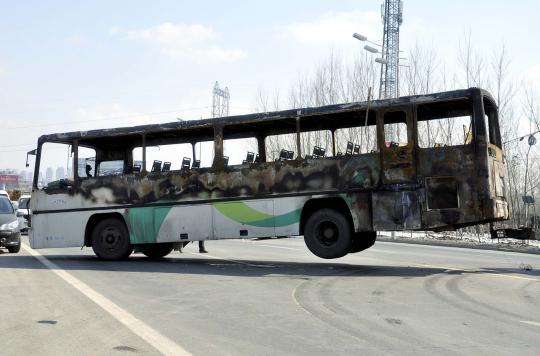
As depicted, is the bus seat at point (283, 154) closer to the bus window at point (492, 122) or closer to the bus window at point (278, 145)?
the bus window at point (278, 145)

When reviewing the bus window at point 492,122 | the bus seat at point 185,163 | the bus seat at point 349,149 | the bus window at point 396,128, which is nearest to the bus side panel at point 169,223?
the bus seat at point 185,163

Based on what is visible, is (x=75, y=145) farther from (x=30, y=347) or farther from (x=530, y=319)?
(x=530, y=319)

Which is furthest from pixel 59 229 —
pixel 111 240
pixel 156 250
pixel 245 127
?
pixel 245 127

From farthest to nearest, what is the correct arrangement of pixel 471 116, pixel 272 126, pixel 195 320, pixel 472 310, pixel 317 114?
pixel 272 126 < pixel 317 114 < pixel 471 116 < pixel 472 310 < pixel 195 320

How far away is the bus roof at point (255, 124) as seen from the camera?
1218 cm

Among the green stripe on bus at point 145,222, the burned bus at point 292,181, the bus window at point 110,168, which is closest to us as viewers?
the burned bus at point 292,181

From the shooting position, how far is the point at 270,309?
787 centimetres

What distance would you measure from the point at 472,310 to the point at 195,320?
354 centimetres

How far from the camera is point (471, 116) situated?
11562 mm

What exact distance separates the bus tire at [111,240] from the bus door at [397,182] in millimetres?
6101

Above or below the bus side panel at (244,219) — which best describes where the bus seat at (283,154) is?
above

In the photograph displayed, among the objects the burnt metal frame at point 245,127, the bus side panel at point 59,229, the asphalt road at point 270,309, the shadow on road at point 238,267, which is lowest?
the asphalt road at point 270,309

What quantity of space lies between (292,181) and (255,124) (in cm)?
169

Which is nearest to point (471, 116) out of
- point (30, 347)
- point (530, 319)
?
point (530, 319)
